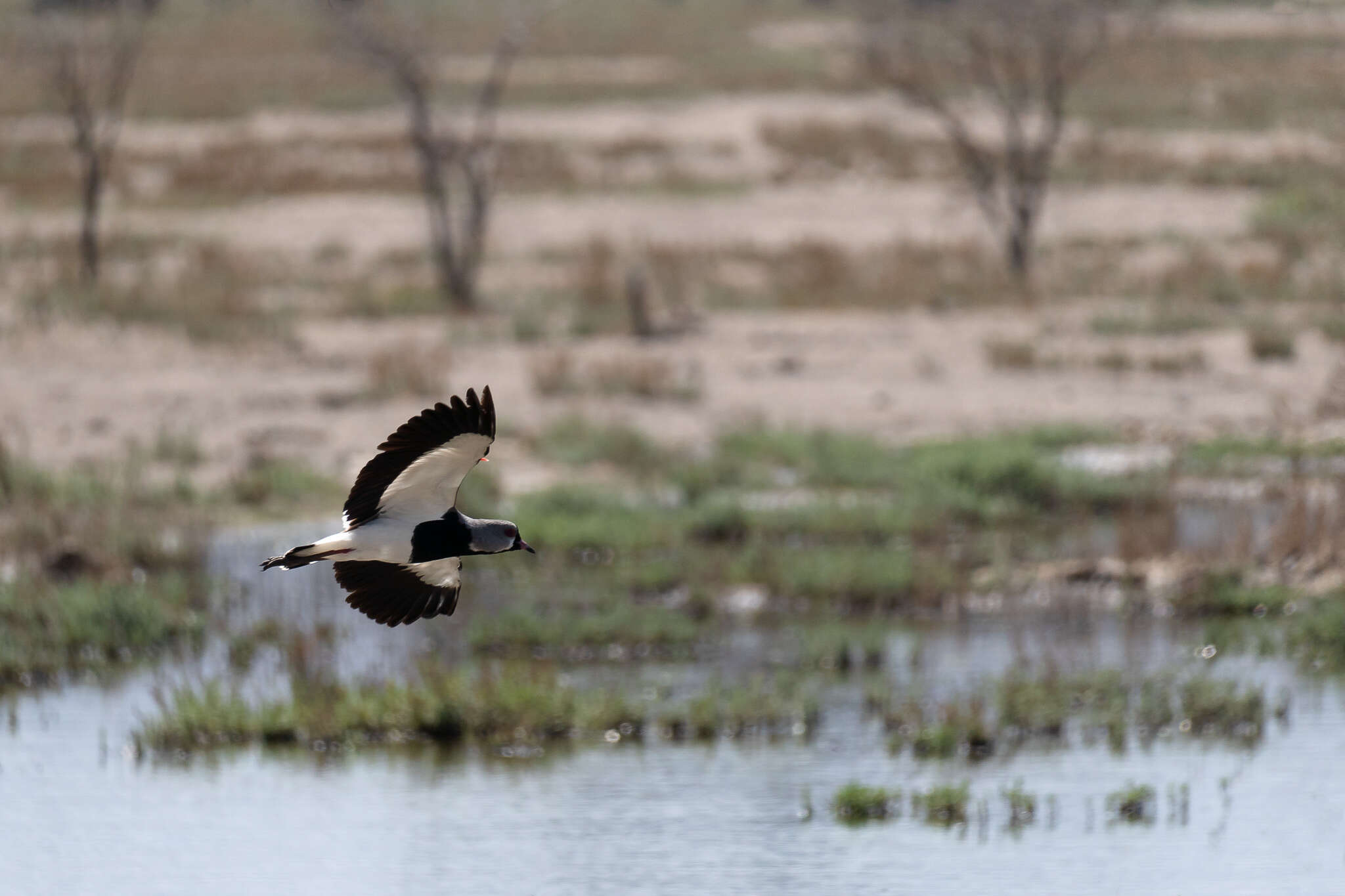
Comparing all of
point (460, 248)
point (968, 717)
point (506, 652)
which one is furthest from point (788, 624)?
point (460, 248)

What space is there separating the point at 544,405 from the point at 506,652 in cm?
746

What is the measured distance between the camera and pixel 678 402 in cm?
2081

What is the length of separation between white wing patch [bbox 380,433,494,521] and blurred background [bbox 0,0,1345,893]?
2519 millimetres

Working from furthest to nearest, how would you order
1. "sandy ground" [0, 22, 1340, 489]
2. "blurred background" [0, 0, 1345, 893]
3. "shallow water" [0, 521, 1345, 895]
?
1. "sandy ground" [0, 22, 1340, 489]
2. "blurred background" [0, 0, 1345, 893]
3. "shallow water" [0, 521, 1345, 895]

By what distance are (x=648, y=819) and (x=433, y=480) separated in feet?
10.8

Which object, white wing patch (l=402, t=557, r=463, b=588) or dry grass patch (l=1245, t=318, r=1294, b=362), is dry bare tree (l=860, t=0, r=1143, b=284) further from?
white wing patch (l=402, t=557, r=463, b=588)

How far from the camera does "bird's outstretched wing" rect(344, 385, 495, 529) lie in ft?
23.7

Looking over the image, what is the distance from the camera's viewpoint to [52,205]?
3472cm

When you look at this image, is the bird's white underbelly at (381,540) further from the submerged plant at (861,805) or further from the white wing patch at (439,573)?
the submerged plant at (861,805)

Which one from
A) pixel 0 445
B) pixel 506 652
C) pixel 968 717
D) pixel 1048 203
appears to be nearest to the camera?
pixel 968 717

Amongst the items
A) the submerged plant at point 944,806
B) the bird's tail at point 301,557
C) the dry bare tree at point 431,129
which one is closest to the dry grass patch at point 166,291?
the dry bare tree at point 431,129

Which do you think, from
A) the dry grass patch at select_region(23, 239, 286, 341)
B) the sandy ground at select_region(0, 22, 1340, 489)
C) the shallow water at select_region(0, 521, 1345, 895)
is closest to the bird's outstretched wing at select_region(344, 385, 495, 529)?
the shallow water at select_region(0, 521, 1345, 895)

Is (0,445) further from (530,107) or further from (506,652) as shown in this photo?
(530,107)

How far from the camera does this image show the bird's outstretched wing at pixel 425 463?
7234mm
